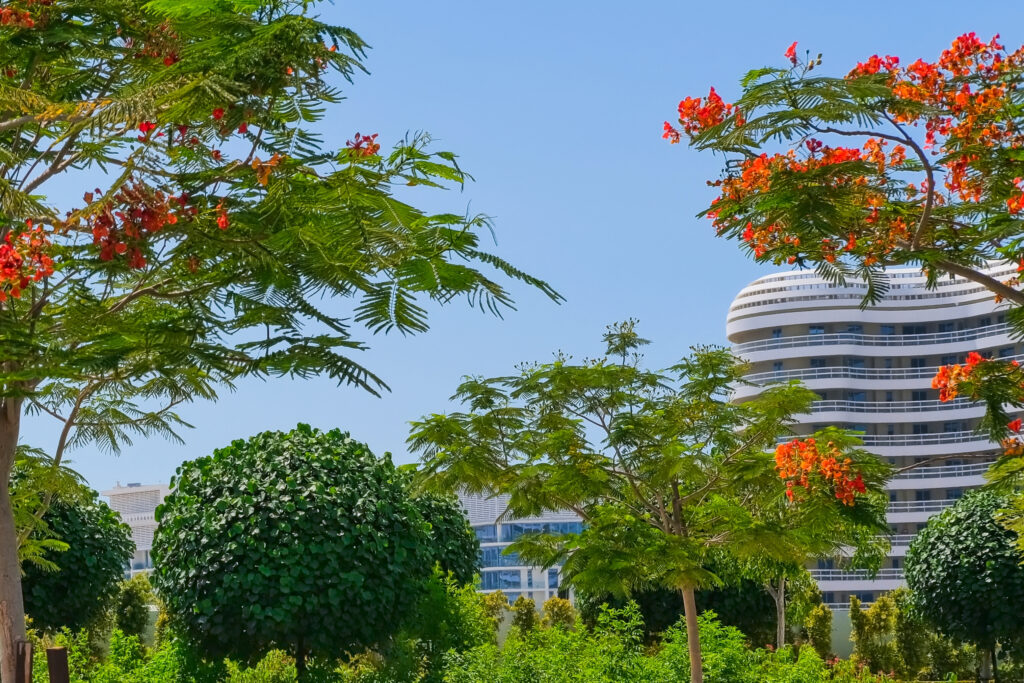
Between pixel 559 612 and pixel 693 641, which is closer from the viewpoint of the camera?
pixel 693 641

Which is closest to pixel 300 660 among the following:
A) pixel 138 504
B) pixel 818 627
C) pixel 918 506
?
pixel 818 627

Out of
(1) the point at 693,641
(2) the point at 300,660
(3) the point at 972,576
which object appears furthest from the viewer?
(3) the point at 972,576

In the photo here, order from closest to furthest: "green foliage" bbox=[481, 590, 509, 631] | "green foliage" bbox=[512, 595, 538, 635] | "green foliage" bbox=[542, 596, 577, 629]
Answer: "green foliage" bbox=[512, 595, 538, 635] → "green foliage" bbox=[542, 596, 577, 629] → "green foliage" bbox=[481, 590, 509, 631]

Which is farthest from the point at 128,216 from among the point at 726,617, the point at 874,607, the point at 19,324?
the point at 874,607

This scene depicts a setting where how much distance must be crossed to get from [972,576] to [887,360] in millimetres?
36953

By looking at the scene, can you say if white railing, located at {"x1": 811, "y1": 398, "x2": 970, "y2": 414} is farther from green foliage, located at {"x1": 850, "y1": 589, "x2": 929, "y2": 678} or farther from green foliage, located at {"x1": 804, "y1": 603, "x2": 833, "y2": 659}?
green foliage, located at {"x1": 804, "y1": 603, "x2": 833, "y2": 659}

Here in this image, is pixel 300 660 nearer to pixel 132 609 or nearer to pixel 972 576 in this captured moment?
pixel 972 576

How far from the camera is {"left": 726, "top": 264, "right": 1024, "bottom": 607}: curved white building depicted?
45938 mm

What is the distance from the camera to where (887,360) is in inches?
1938

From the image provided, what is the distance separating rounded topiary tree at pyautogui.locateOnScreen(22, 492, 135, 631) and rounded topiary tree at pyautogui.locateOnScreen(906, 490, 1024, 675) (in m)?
10.6

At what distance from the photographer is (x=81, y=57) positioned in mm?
6086

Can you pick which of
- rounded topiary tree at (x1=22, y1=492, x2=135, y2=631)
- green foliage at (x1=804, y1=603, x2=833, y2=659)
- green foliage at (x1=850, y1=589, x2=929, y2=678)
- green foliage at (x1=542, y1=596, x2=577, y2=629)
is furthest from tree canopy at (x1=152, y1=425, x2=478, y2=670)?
green foliage at (x1=804, y1=603, x2=833, y2=659)

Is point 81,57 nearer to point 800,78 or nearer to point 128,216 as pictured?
point 128,216

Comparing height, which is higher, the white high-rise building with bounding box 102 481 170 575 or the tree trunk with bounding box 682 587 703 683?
the white high-rise building with bounding box 102 481 170 575
